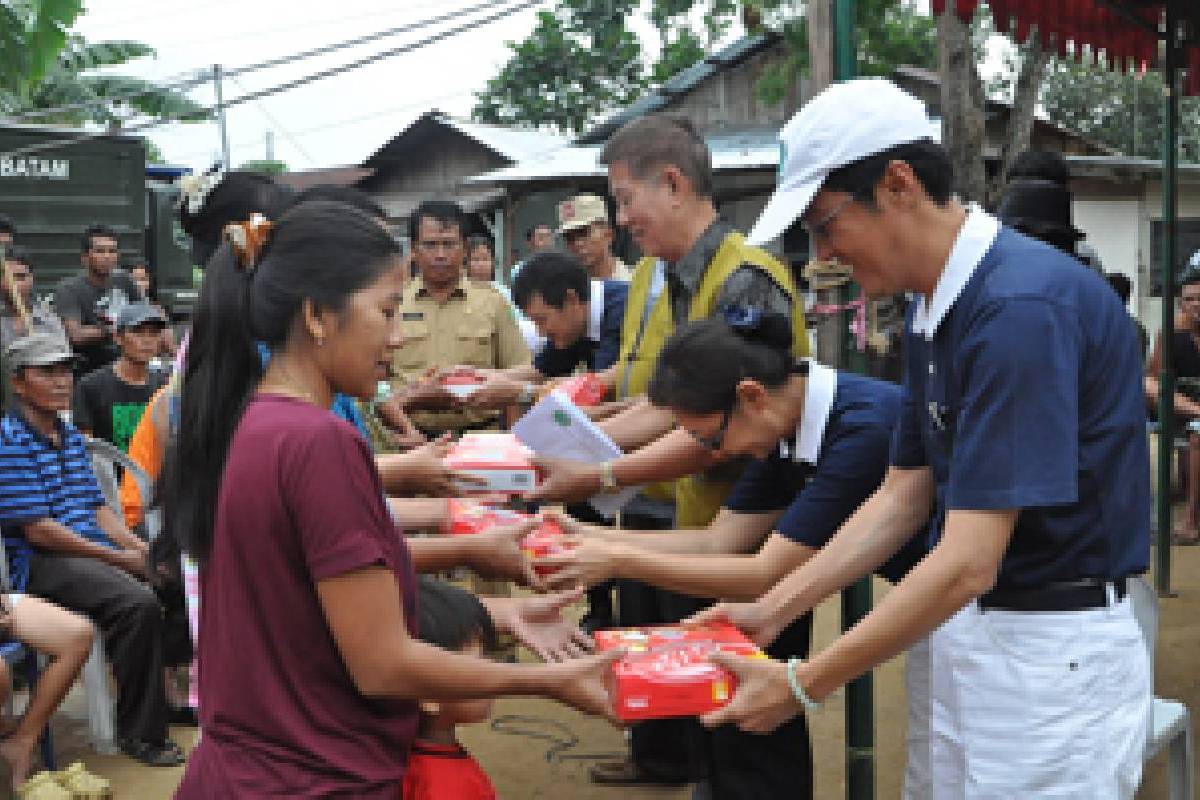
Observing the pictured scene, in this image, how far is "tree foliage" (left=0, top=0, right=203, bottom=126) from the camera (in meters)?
11.7

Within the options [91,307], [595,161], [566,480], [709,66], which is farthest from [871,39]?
[566,480]

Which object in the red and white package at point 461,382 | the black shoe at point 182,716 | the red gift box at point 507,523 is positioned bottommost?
the black shoe at point 182,716

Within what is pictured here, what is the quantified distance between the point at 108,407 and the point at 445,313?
196 centimetres

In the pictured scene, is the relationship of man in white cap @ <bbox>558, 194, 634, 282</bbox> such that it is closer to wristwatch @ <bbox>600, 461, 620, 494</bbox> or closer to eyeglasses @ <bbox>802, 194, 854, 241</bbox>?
wristwatch @ <bbox>600, 461, 620, 494</bbox>

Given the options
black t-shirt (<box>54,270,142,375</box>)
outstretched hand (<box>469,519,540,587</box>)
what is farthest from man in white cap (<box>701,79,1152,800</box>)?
black t-shirt (<box>54,270,142,375</box>)

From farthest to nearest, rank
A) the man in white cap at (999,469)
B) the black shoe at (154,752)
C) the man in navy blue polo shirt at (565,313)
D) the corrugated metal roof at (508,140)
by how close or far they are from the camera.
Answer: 1. the corrugated metal roof at (508,140)
2. the man in navy blue polo shirt at (565,313)
3. the black shoe at (154,752)
4. the man in white cap at (999,469)

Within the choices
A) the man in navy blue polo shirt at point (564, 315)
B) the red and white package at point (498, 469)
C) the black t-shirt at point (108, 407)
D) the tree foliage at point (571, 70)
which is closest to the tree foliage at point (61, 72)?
the black t-shirt at point (108, 407)

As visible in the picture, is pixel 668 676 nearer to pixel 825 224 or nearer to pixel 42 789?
pixel 825 224

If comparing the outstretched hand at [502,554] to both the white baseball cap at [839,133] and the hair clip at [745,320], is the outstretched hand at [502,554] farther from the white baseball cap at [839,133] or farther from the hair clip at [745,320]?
the white baseball cap at [839,133]

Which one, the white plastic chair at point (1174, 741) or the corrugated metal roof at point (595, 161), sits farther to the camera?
the corrugated metal roof at point (595, 161)

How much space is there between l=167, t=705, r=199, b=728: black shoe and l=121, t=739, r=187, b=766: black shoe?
33cm

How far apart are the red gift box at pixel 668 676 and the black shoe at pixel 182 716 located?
3.52 metres

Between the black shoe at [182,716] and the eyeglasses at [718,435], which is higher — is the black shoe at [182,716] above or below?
below

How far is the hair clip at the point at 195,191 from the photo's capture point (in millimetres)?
2857
